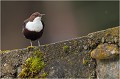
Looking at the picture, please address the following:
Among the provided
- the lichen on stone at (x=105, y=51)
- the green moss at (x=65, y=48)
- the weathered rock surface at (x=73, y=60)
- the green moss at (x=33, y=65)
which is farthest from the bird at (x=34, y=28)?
the lichen on stone at (x=105, y=51)

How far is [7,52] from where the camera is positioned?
7000mm

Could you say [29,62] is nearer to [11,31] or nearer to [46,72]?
[46,72]

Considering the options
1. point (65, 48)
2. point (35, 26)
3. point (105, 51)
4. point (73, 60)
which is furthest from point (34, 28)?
point (105, 51)

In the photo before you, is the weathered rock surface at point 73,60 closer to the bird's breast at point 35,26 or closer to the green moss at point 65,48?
the green moss at point 65,48

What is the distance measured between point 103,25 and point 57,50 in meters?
11.3

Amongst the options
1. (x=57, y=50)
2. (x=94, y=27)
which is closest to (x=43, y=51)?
(x=57, y=50)

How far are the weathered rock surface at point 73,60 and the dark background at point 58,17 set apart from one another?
1058 centimetres

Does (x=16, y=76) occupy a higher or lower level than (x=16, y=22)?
lower

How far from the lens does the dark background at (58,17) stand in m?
17.8

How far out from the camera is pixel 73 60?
6.45 metres

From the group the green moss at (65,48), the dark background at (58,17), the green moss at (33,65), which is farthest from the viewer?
the dark background at (58,17)

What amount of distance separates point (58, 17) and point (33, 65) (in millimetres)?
12640

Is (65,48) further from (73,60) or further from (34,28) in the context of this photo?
(34,28)

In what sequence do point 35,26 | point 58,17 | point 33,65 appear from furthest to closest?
point 58,17, point 35,26, point 33,65
